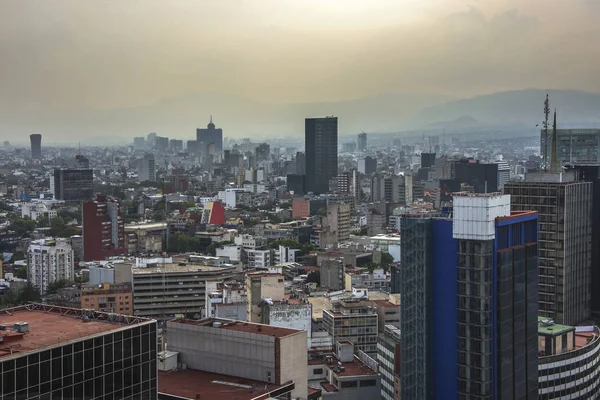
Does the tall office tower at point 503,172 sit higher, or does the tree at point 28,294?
the tall office tower at point 503,172

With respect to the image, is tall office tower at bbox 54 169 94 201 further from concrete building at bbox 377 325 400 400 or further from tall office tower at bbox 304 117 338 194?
concrete building at bbox 377 325 400 400

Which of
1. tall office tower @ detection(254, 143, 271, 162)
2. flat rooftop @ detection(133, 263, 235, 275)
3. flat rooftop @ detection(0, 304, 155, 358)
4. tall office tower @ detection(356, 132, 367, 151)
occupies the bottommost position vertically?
flat rooftop @ detection(133, 263, 235, 275)

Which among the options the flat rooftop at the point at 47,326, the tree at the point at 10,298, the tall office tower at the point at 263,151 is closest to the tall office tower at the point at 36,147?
the tall office tower at the point at 263,151

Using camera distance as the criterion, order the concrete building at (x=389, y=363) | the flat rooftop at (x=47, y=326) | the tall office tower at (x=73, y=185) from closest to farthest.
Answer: the flat rooftop at (x=47, y=326), the concrete building at (x=389, y=363), the tall office tower at (x=73, y=185)

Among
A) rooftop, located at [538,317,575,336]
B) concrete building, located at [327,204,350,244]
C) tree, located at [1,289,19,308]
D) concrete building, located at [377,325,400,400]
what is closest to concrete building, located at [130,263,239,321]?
tree, located at [1,289,19,308]

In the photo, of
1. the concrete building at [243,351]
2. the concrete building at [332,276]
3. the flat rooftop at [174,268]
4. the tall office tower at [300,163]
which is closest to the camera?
the concrete building at [243,351]

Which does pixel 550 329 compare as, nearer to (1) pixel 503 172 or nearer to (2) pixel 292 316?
(2) pixel 292 316

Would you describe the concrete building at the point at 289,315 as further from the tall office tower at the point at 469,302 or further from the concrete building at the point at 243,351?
the concrete building at the point at 243,351
